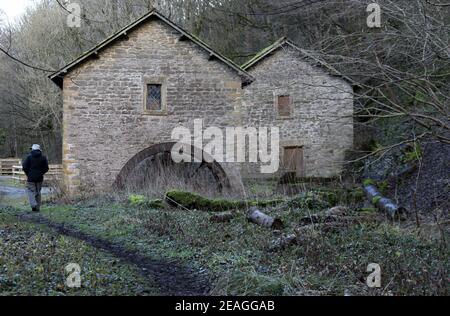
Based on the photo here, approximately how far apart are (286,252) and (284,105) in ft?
63.7

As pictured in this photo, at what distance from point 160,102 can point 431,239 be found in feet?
38.7

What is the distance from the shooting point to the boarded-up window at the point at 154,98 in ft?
59.4

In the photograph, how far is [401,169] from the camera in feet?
61.9

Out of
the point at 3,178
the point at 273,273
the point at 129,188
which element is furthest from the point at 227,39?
the point at 273,273

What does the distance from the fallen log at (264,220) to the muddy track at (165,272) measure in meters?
2.63

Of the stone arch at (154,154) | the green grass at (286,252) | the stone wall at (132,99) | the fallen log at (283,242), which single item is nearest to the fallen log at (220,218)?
the green grass at (286,252)

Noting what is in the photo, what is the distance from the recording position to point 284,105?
26.4 metres

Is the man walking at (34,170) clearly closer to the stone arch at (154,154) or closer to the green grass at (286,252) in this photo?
the green grass at (286,252)

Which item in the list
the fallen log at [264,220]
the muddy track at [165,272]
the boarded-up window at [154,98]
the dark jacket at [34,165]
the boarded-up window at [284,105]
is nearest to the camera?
the muddy track at [165,272]

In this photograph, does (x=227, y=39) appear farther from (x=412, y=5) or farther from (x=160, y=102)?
(x=412, y=5)

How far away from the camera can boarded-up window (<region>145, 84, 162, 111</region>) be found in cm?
1809

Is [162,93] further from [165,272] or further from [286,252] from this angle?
[165,272]

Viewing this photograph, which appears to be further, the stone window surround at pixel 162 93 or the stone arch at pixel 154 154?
the stone window surround at pixel 162 93

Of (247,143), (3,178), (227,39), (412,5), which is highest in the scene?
(227,39)
